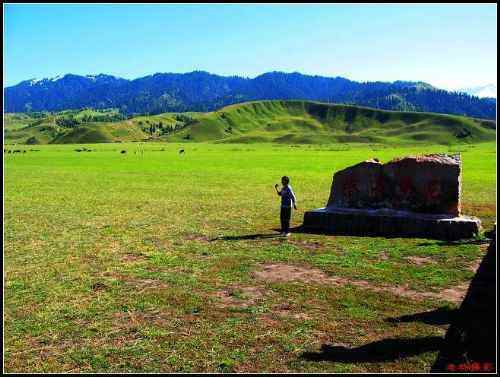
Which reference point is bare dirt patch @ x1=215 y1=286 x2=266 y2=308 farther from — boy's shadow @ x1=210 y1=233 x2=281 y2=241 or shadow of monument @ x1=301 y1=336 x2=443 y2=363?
boy's shadow @ x1=210 y1=233 x2=281 y2=241

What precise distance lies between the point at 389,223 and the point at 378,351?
1141 centimetres

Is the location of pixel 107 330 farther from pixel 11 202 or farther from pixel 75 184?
pixel 75 184

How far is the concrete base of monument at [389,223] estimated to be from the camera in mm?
18453

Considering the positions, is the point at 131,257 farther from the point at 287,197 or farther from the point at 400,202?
the point at 400,202

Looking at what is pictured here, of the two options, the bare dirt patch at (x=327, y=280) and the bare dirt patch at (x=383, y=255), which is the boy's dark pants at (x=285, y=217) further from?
the bare dirt patch at (x=327, y=280)

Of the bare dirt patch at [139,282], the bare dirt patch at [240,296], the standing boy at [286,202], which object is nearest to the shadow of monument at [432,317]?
the bare dirt patch at [240,296]

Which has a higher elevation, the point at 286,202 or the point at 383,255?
the point at 286,202

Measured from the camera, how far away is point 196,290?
12.7 m

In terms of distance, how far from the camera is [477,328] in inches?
210

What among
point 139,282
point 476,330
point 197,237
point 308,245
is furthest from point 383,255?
point 476,330

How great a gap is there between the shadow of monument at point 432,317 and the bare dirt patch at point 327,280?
2.98 feet

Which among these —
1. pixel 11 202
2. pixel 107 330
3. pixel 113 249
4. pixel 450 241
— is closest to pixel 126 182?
pixel 11 202

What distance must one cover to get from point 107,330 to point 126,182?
35.2 m

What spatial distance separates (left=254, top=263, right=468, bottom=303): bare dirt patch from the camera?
39.3 feet
